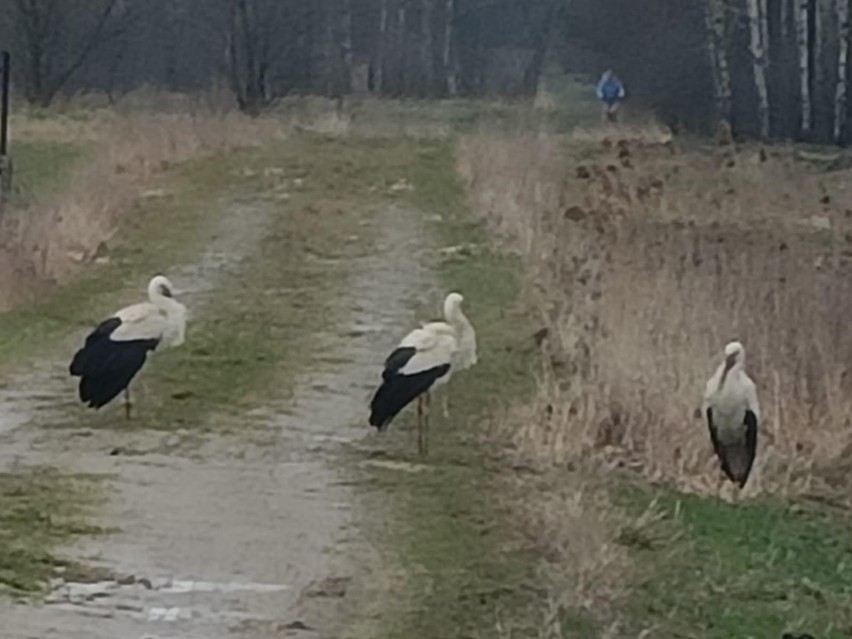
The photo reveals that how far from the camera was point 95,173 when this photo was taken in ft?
83.4

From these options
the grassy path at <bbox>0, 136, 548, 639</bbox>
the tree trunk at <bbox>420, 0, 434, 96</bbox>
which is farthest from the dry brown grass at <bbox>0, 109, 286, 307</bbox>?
the tree trunk at <bbox>420, 0, 434, 96</bbox>

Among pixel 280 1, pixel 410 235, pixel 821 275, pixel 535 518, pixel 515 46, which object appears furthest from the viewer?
pixel 515 46

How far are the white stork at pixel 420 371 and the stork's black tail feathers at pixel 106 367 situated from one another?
53.2 inches

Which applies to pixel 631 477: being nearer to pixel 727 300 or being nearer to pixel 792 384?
pixel 792 384

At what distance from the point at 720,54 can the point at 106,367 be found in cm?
2790

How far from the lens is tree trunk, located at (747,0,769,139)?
124 ft

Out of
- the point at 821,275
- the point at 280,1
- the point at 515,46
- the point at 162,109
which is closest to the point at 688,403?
the point at 821,275

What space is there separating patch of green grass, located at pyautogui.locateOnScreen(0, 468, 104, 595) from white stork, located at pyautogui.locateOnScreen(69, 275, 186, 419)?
134 cm

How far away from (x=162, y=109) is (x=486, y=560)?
3274 centimetres

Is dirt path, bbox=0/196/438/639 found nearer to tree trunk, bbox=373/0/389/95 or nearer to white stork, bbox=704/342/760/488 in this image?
white stork, bbox=704/342/760/488

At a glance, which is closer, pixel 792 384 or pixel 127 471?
pixel 127 471

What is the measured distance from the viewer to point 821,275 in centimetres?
1770

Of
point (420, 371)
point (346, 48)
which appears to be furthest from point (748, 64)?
point (420, 371)

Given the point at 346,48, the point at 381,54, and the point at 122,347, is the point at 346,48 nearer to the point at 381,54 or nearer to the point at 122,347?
the point at 381,54
